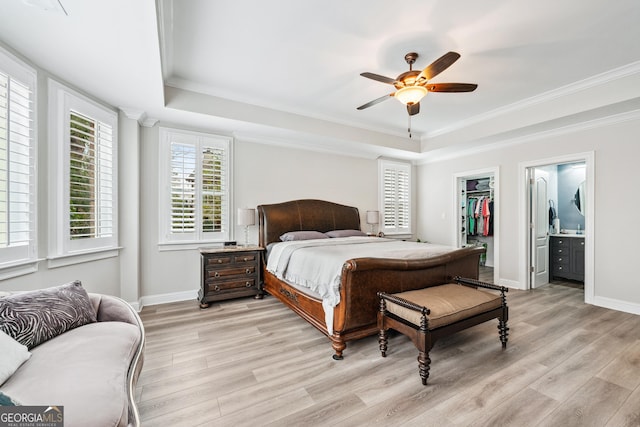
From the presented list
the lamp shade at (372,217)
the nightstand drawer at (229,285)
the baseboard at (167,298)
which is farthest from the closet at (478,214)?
the baseboard at (167,298)

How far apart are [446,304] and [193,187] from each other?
11.6 ft

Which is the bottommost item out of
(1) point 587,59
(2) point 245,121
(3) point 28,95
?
(3) point 28,95

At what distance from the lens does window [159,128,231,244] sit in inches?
147

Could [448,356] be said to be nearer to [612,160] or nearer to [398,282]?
[398,282]

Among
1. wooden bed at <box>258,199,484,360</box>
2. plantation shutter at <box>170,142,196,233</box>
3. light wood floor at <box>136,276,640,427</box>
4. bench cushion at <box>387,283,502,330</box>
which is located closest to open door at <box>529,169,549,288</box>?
light wood floor at <box>136,276,640,427</box>

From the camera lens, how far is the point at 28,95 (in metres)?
2.23

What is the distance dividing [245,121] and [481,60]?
2872 mm

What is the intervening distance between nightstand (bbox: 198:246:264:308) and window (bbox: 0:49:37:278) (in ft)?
5.45

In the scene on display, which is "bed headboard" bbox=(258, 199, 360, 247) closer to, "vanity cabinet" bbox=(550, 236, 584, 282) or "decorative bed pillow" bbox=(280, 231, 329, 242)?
"decorative bed pillow" bbox=(280, 231, 329, 242)

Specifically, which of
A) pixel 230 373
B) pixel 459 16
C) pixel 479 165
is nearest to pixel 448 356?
pixel 230 373

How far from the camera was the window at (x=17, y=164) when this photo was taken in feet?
6.50

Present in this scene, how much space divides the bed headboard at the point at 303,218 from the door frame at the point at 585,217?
2741mm

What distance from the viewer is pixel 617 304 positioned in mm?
3480

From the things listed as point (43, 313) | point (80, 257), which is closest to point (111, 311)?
point (43, 313)
